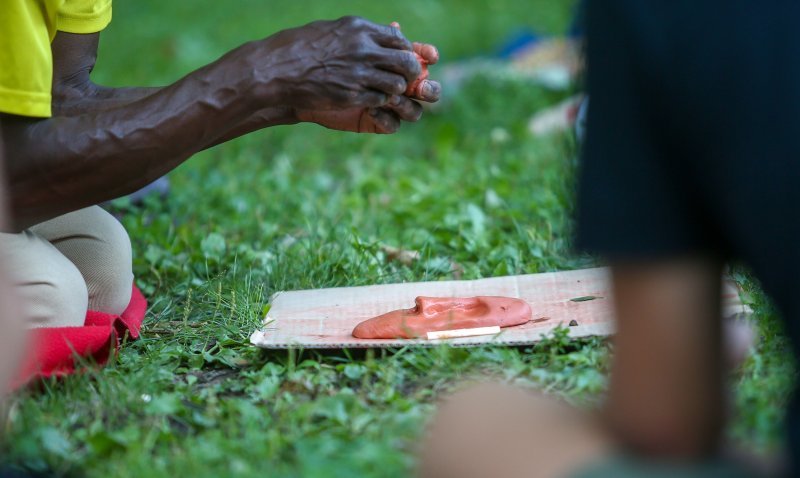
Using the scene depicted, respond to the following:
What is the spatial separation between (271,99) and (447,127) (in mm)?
2682

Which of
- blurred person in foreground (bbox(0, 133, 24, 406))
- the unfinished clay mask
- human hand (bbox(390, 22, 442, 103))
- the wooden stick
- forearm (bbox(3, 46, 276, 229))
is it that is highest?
human hand (bbox(390, 22, 442, 103))

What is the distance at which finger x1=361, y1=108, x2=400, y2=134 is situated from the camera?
238 cm

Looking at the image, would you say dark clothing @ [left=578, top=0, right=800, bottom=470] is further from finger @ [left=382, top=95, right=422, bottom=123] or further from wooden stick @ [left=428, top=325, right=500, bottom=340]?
finger @ [left=382, top=95, right=422, bottom=123]

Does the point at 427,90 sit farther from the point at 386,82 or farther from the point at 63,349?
the point at 63,349

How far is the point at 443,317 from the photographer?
2.30 meters

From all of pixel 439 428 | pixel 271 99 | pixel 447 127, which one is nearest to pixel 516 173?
pixel 447 127

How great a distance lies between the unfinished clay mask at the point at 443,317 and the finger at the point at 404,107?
44cm

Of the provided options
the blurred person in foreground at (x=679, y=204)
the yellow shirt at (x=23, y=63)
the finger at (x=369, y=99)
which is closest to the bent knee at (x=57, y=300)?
the yellow shirt at (x=23, y=63)


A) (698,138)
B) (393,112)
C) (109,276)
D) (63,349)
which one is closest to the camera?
(698,138)

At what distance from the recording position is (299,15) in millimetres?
7914

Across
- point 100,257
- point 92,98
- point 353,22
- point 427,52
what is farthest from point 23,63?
point 427,52

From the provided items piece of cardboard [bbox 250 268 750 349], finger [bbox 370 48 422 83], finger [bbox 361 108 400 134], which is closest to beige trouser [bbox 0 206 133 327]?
piece of cardboard [bbox 250 268 750 349]

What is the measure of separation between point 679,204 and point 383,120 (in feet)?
4.27

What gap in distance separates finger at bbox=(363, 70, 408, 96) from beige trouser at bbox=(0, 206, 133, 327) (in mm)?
825
